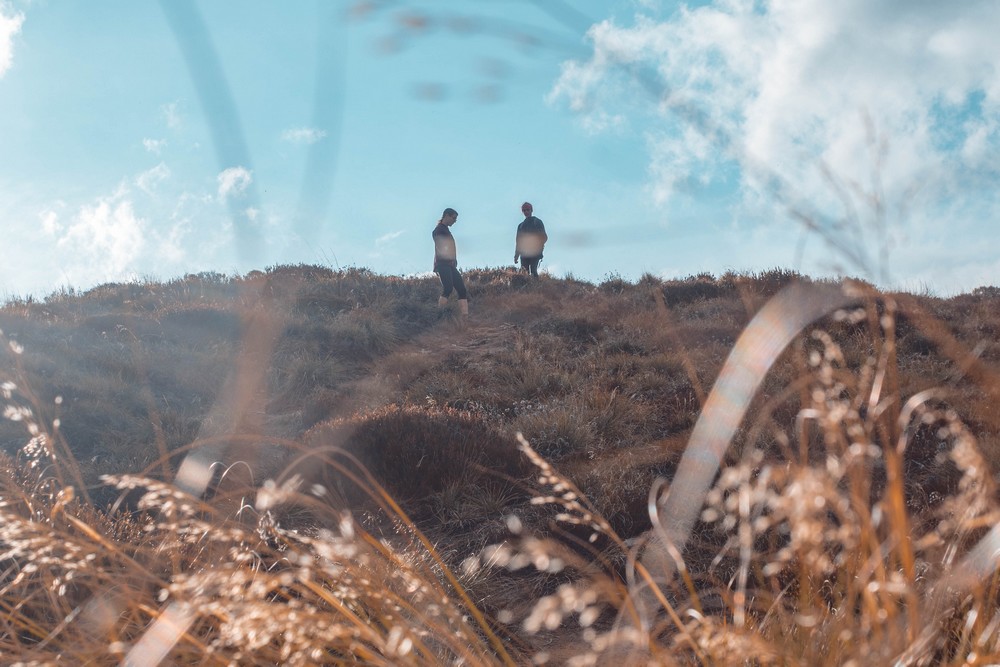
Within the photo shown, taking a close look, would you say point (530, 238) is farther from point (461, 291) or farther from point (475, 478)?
point (475, 478)

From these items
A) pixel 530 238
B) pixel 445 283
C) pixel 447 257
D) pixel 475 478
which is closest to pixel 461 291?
pixel 445 283

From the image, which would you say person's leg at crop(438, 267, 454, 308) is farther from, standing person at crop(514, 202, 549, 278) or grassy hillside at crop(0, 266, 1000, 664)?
standing person at crop(514, 202, 549, 278)

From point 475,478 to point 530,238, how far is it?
13589 millimetres

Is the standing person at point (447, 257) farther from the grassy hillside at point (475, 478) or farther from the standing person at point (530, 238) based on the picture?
the standing person at point (530, 238)

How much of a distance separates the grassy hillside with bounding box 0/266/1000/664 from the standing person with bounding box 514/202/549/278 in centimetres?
368

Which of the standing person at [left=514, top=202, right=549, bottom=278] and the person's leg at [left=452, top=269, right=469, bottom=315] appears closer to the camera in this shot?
the person's leg at [left=452, top=269, right=469, bottom=315]

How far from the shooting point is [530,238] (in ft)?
58.2

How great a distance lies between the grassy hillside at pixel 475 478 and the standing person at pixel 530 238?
3681mm

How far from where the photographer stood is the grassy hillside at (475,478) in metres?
1.52

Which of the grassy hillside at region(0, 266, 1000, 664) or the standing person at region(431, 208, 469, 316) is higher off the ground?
the standing person at region(431, 208, 469, 316)

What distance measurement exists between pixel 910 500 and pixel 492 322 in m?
9.84

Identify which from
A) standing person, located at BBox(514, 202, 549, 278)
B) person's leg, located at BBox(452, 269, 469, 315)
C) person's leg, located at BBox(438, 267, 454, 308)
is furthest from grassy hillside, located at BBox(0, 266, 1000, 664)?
standing person, located at BBox(514, 202, 549, 278)

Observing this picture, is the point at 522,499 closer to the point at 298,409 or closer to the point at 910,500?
the point at 910,500

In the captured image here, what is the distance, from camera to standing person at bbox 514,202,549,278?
17.5 meters
